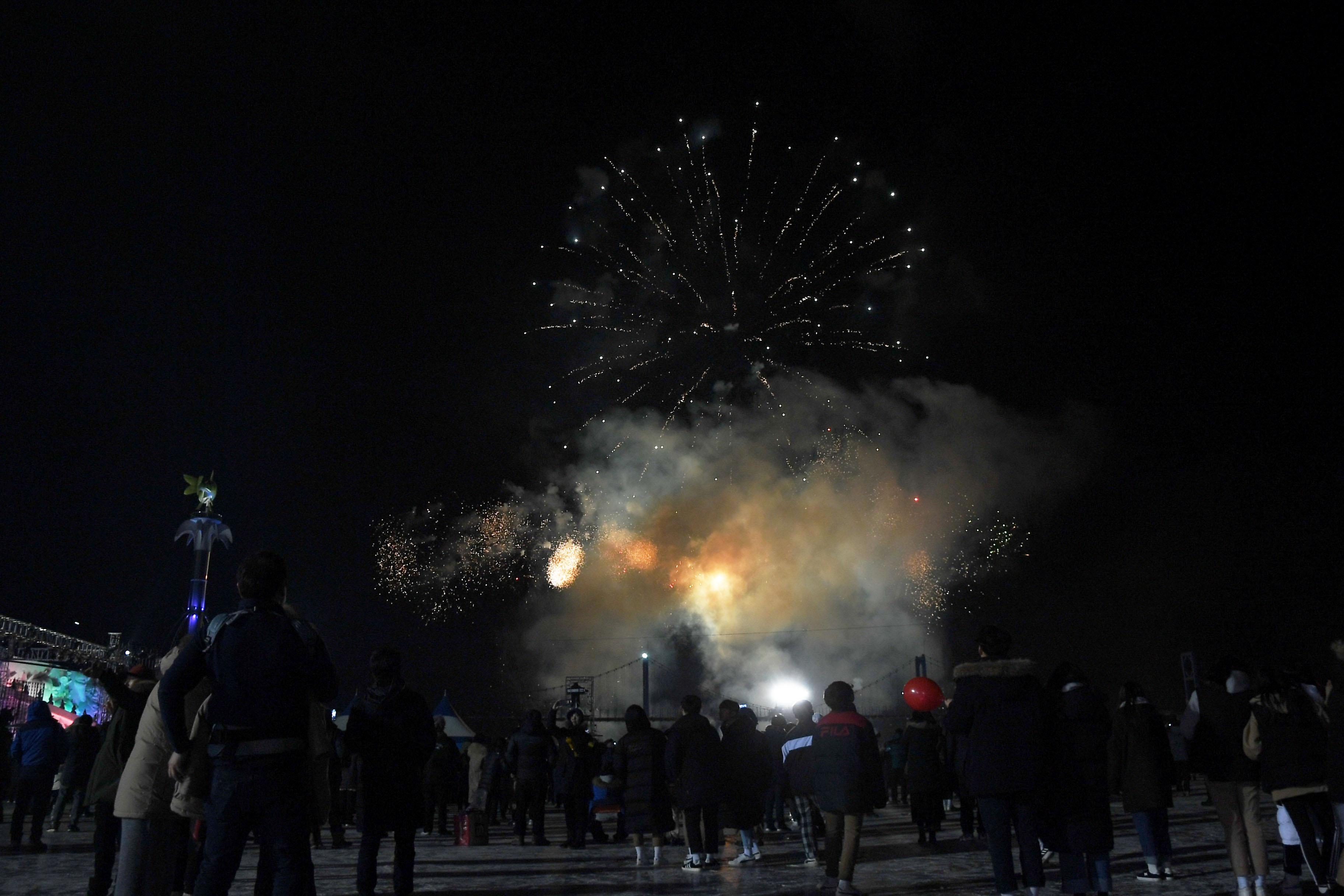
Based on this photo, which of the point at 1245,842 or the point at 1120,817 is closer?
the point at 1245,842

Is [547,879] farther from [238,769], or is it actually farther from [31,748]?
[31,748]

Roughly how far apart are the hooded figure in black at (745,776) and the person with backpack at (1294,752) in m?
4.66

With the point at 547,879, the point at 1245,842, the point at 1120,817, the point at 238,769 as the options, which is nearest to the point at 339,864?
the point at 547,879

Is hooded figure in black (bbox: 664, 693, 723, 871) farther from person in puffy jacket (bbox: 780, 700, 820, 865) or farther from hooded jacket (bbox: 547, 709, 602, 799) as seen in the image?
hooded jacket (bbox: 547, 709, 602, 799)

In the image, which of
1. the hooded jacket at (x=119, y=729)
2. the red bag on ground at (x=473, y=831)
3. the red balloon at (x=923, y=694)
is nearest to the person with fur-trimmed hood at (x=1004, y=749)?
the hooded jacket at (x=119, y=729)

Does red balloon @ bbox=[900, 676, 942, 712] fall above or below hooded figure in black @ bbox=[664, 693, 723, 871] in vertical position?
above

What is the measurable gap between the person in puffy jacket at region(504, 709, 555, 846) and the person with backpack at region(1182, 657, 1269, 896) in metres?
8.25

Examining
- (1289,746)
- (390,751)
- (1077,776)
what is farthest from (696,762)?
(1289,746)

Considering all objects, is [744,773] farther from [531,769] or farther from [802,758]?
[531,769]

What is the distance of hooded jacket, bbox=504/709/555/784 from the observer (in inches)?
529

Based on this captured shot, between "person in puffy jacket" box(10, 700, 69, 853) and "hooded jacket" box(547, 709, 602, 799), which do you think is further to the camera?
"hooded jacket" box(547, 709, 602, 799)

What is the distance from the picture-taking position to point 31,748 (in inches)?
482

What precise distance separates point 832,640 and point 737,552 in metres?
7.83

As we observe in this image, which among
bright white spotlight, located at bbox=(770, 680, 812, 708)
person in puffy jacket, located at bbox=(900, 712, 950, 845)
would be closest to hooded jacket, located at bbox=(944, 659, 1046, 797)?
person in puffy jacket, located at bbox=(900, 712, 950, 845)
